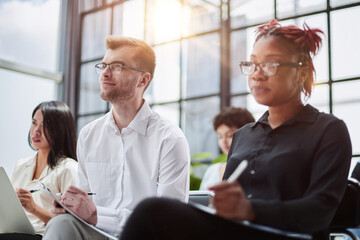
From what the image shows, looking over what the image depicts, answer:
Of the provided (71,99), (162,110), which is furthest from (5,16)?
(162,110)

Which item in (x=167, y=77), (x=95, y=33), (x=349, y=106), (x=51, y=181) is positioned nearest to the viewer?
(x=51, y=181)

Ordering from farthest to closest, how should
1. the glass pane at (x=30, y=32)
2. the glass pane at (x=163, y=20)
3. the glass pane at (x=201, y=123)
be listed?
the glass pane at (x=30, y=32) → the glass pane at (x=163, y=20) → the glass pane at (x=201, y=123)

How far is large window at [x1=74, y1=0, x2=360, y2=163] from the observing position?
12.1ft

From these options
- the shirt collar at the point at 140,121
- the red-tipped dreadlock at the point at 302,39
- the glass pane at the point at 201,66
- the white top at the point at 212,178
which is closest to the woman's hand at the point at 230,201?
the red-tipped dreadlock at the point at 302,39

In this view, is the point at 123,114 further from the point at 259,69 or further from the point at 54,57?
the point at 54,57

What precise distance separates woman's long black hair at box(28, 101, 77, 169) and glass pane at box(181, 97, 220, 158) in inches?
79.1

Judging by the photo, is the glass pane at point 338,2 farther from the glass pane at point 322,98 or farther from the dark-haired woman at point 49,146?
the dark-haired woman at point 49,146

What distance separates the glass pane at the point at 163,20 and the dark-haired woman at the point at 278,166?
3.48 metres

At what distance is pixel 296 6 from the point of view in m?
4.00

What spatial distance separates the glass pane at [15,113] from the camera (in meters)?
4.97

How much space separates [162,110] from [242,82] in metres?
1.01

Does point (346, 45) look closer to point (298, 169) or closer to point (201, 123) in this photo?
point (201, 123)

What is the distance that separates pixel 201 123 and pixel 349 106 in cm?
154

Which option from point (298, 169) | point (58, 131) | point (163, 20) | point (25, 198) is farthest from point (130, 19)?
point (298, 169)
